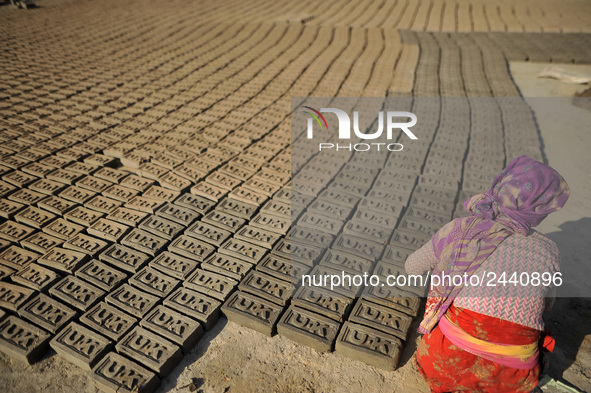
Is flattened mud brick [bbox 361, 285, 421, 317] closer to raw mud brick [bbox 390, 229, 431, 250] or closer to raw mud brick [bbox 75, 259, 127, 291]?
raw mud brick [bbox 390, 229, 431, 250]

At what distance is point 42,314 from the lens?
2.78 metres

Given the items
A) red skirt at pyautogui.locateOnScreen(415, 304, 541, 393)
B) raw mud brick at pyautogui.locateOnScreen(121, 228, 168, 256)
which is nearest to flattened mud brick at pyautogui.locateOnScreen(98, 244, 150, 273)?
raw mud brick at pyautogui.locateOnScreen(121, 228, 168, 256)

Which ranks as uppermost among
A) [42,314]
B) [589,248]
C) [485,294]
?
[485,294]

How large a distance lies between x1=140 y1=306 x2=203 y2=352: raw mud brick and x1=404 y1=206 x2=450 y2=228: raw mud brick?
2194mm

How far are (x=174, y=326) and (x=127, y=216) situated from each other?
1425 mm

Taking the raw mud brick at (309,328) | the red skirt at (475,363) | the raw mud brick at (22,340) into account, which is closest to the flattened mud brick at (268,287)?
the raw mud brick at (309,328)

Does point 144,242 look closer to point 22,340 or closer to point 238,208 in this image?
point 238,208

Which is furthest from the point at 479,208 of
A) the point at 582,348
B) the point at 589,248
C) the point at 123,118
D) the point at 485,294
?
the point at 123,118

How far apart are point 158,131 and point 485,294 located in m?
4.51

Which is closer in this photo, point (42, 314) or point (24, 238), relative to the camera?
point (42, 314)

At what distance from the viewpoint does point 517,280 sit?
1940 millimetres

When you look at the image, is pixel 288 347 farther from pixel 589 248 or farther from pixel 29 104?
pixel 29 104

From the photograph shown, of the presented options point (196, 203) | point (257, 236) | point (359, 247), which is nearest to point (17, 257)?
point (196, 203)

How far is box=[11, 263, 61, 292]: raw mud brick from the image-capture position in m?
2.98
